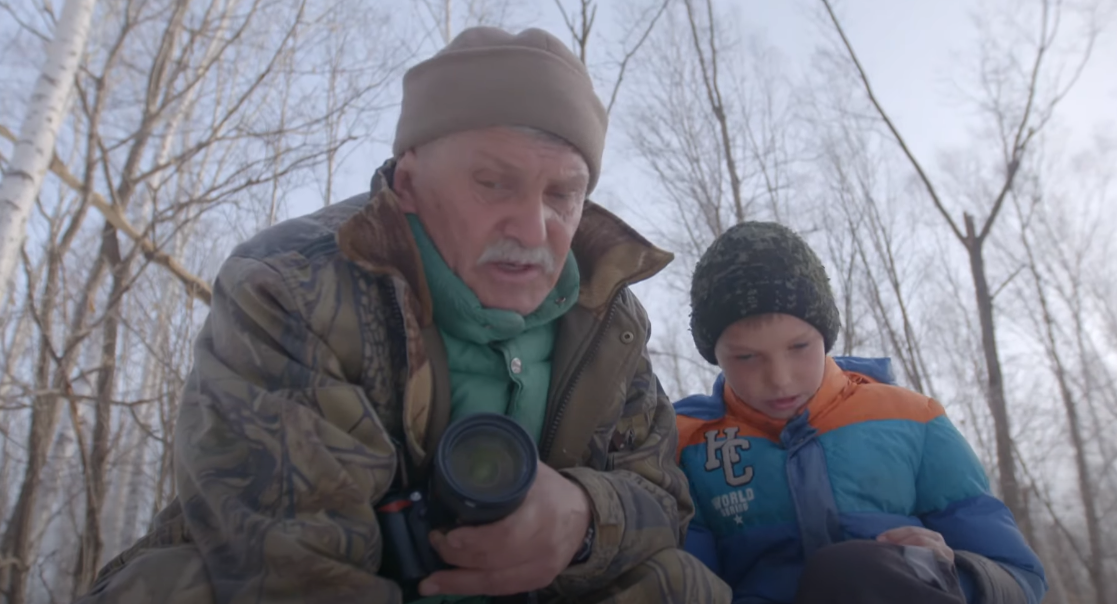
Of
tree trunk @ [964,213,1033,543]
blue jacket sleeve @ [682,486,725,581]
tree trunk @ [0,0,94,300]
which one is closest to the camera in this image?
blue jacket sleeve @ [682,486,725,581]

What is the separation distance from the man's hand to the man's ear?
24.3 inches

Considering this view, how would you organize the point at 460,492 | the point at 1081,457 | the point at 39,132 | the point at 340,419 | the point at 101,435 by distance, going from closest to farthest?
1. the point at 460,492
2. the point at 340,419
3. the point at 39,132
4. the point at 101,435
5. the point at 1081,457

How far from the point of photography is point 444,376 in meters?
1.27

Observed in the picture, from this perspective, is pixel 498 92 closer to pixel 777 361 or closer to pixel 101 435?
pixel 777 361

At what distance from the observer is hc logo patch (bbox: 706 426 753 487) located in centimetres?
169

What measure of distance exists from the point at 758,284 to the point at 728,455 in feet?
1.48

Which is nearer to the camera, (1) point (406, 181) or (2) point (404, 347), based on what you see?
(2) point (404, 347)

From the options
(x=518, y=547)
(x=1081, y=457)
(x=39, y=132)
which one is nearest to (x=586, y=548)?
(x=518, y=547)

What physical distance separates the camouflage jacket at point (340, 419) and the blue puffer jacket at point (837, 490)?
0.27m

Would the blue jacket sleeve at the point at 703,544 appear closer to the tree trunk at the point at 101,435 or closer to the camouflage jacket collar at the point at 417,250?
the camouflage jacket collar at the point at 417,250

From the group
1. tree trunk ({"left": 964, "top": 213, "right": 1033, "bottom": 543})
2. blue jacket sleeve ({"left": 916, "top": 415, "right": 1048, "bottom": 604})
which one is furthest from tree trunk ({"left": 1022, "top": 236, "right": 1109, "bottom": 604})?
blue jacket sleeve ({"left": 916, "top": 415, "right": 1048, "bottom": 604})

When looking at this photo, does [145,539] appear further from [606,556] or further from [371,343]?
[606,556]

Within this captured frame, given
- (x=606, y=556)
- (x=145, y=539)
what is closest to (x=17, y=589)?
(x=145, y=539)

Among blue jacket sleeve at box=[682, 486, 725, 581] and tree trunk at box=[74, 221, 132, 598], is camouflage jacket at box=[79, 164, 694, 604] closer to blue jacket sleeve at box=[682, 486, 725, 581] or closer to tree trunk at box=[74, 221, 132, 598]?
blue jacket sleeve at box=[682, 486, 725, 581]
